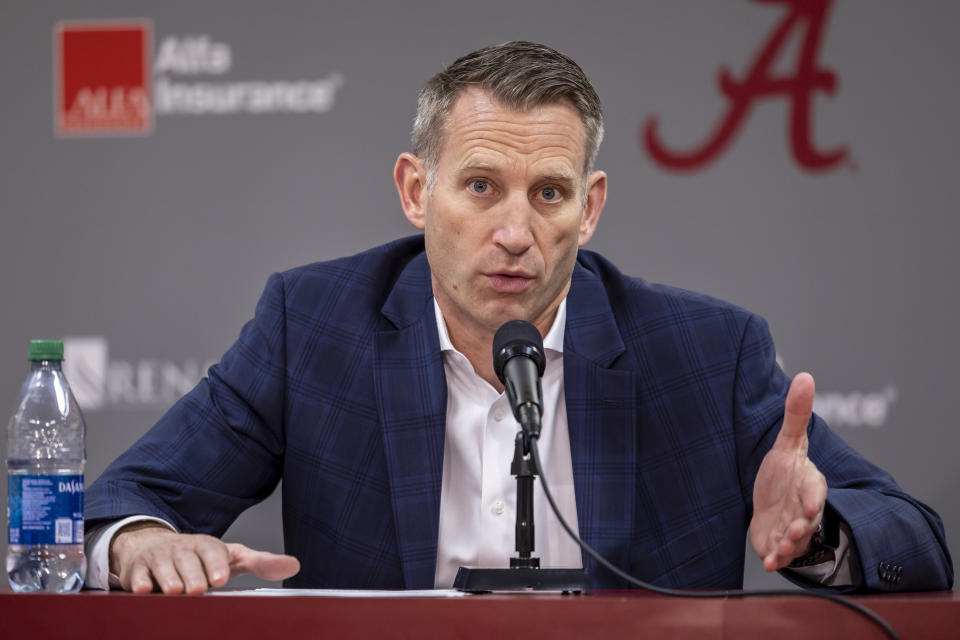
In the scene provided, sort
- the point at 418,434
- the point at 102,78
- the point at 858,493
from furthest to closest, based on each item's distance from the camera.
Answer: the point at 102,78
the point at 418,434
the point at 858,493

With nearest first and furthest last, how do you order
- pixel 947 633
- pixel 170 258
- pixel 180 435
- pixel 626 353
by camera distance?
pixel 947 633 < pixel 180 435 < pixel 626 353 < pixel 170 258

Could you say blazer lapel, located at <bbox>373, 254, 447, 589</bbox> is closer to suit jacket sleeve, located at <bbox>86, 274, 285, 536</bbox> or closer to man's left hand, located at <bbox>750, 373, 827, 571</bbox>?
suit jacket sleeve, located at <bbox>86, 274, 285, 536</bbox>

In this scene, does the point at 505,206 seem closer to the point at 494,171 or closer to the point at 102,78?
the point at 494,171

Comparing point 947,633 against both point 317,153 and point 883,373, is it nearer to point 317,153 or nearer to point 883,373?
point 883,373

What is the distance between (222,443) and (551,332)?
0.70m

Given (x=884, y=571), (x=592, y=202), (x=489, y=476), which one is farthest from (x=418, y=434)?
(x=884, y=571)

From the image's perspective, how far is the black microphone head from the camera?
56.1 inches

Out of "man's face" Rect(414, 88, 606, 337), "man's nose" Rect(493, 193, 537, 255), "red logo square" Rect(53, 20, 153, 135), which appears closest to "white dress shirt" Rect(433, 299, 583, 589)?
"man's face" Rect(414, 88, 606, 337)

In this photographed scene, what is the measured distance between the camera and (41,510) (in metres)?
1.44

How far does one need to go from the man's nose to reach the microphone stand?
63 cm

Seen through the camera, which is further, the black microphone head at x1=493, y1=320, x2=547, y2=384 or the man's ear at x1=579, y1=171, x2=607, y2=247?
the man's ear at x1=579, y1=171, x2=607, y2=247

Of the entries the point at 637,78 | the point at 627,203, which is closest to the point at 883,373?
the point at 627,203

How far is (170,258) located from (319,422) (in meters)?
1.32

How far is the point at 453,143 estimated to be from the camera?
2.04 metres
